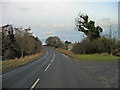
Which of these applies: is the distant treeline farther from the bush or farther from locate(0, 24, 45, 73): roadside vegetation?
the bush

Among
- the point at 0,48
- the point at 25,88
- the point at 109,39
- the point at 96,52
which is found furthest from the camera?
the point at 96,52

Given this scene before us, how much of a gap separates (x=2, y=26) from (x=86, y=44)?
2068cm

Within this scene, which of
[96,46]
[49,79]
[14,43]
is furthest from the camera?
[96,46]

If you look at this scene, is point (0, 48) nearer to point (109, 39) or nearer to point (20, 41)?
point (20, 41)

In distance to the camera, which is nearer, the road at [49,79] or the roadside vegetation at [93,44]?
the road at [49,79]

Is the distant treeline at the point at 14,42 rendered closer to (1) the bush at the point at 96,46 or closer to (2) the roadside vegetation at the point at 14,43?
(2) the roadside vegetation at the point at 14,43

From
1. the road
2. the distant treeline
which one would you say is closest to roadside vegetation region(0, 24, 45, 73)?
the distant treeline

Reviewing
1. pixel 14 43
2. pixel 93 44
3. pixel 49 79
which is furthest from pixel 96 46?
pixel 49 79

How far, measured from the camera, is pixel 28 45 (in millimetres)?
38875

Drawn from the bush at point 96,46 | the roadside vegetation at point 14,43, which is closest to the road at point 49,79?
the roadside vegetation at point 14,43

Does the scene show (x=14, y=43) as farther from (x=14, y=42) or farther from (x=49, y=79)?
(x=49, y=79)

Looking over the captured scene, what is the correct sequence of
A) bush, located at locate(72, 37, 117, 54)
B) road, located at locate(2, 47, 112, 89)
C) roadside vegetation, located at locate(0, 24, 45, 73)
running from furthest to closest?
bush, located at locate(72, 37, 117, 54), roadside vegetation, located at locate(0, 24, 45, 73), road, located at locate(2, 47, 112, 89)

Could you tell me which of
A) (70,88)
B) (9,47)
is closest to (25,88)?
(70,88)

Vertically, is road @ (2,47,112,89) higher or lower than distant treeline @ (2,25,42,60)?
lower
